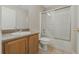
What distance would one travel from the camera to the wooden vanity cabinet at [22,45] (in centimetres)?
137

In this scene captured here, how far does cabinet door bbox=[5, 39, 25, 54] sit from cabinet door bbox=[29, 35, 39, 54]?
115 mm

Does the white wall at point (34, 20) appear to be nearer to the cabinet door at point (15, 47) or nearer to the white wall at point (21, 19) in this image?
the white wall at point (21, 19)

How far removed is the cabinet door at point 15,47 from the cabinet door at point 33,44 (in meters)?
0.12

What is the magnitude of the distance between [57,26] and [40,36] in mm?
290

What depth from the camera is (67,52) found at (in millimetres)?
1465

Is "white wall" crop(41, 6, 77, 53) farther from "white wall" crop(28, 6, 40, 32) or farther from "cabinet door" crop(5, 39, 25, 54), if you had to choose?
"cabinet door" crop(5, 39, 25, 54)

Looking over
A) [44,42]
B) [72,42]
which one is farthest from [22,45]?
[72,42]

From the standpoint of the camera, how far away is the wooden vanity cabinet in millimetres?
1371

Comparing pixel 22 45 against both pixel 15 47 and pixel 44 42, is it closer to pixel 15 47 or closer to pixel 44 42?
pixel 15 47

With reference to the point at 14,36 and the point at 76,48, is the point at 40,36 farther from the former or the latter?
the point at 76,48

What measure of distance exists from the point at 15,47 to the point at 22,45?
12 cm

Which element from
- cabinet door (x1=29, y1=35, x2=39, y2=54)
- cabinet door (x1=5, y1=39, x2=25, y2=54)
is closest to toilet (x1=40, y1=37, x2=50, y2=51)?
cabinet door (x1=29, y1=35, x2=39, y2=54)

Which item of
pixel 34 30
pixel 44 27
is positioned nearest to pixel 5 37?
pixel 34 30

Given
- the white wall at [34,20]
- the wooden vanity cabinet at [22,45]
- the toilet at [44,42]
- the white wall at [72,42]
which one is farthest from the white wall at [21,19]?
the white wall at [72,42]
